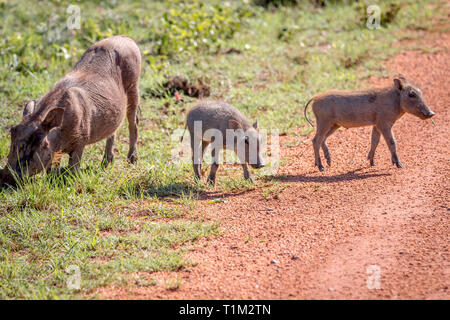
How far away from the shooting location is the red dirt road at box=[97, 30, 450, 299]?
12.3 feet

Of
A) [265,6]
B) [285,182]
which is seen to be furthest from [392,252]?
[265,6]

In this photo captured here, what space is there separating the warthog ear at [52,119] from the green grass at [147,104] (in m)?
0.47

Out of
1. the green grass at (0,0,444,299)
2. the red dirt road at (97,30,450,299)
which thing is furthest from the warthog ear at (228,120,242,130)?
the red dirt road at (97,30,450,299)

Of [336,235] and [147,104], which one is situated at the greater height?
[147,104]

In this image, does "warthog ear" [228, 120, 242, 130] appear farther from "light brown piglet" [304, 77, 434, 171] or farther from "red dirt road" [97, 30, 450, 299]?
"light brown piglet" [304, 77, 434, 171]

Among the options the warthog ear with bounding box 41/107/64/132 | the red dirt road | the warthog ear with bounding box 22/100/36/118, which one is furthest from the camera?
the warthog ear with bounding box 22/100/36/118

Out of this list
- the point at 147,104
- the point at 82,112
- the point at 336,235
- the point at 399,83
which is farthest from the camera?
the point at 147,104

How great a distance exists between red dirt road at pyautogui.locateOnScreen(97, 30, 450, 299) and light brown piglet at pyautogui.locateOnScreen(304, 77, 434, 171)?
38 centimetres

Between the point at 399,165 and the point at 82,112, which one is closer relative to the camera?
the point at 82,112

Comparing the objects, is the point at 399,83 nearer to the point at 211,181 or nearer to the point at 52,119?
the point at 211,181

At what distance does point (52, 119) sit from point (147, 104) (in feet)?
9.97

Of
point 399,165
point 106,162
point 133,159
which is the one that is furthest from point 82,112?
point 399,165

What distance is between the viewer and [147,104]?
26.5 feet
